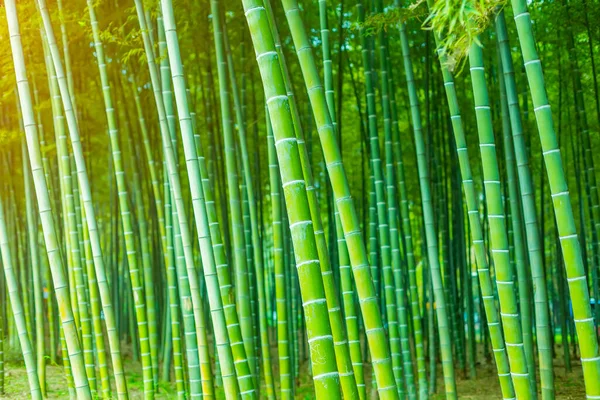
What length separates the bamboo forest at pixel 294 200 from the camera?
7.62 ft

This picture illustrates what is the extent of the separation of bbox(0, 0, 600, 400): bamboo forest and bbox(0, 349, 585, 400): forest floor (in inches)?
1.7

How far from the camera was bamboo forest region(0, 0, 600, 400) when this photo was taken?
2.32 m

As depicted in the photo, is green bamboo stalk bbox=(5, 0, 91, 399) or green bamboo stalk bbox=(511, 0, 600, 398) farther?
green bamboo stalk bbox=(5, 0, 91, 399)

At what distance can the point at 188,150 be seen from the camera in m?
2.83

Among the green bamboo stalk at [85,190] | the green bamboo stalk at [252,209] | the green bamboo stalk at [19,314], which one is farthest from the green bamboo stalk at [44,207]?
the green bamboo stalk at [252,209]

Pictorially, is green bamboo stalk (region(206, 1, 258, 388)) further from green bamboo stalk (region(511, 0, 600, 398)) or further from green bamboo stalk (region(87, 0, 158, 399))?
green bamboo stalk (region(511, 0, 600, 398))

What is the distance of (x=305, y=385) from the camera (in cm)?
629

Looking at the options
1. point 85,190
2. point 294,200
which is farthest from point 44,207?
point 294,200

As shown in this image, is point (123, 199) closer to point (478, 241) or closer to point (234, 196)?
point (234, 196)

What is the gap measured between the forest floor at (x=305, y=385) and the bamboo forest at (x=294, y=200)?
0.04m

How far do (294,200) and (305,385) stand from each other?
460 cm

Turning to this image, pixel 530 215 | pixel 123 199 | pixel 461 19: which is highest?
pixel 461 19

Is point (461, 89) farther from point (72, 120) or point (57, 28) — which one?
point (72, 120)

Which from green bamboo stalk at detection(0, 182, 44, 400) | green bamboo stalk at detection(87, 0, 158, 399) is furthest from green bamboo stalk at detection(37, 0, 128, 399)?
green bamboo stalk at detection(0, 182, 44, 400)
